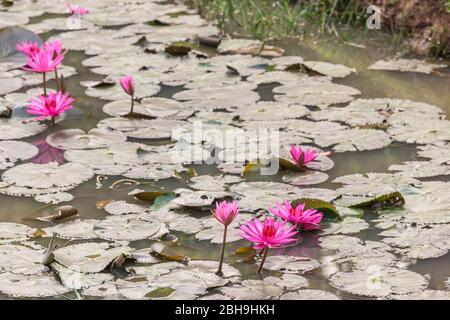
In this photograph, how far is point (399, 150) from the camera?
14.4ft

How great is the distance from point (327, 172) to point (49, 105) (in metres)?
1.33

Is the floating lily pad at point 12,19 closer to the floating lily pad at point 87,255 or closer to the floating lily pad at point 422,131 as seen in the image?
the floating lily pad at point 422,131

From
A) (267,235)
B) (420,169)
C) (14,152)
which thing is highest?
(267,235)

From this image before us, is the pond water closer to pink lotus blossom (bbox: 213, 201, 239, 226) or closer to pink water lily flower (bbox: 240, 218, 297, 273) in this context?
pink water lily flower (bbox: 240, 218, 297, 273)

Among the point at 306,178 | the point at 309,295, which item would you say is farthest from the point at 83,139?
the point at 309,295

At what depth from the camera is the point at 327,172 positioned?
412 cm

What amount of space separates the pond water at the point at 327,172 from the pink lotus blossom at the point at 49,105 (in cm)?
9

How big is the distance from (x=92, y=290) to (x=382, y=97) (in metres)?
2.46

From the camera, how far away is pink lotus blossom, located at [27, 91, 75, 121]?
15.0 ft

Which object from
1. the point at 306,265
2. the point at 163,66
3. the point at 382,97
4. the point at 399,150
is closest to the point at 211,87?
the point at 163,66

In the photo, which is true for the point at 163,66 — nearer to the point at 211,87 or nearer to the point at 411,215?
the point at 211,87

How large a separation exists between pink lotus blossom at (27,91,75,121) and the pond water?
0.30ft

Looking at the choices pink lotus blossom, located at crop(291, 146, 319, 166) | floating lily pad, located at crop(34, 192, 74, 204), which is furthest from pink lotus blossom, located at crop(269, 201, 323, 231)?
floating lily pad, located at crop(34, 192, 74, 204)

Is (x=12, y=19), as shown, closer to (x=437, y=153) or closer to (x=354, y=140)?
(x=354, y=140)
